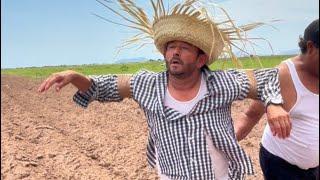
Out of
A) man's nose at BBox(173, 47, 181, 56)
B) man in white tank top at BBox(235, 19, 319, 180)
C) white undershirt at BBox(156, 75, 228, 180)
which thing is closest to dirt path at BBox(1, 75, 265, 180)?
man in white tank top at BBox(235, 19, 319, 180)

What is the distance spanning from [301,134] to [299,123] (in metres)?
0.07

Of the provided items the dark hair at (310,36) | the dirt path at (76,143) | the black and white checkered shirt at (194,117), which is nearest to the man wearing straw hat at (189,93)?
the black and white checkered shirt at (194,117)

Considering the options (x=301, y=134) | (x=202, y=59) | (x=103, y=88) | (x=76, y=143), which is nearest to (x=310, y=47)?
(x=301, y=134)

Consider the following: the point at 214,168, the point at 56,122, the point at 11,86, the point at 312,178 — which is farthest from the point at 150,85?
the point at 11,86

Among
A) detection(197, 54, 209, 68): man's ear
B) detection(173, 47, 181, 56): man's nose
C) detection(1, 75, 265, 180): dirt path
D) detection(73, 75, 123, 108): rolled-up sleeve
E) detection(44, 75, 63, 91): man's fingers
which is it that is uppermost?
detection(173, 47, 181, 56): man's nose

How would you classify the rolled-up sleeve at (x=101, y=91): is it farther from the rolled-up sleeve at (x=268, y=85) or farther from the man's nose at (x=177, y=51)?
the rolled-up sleeve at (x=268, y=85)

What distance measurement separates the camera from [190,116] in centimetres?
264

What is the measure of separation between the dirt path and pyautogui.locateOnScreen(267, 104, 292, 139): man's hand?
10.9 ft

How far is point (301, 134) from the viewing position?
8.75 feet

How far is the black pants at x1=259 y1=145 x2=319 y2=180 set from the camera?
2783 millimetres

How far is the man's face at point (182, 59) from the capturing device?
2.63 m

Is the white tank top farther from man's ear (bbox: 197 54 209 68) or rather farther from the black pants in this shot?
man's ear (bbox: 197 54 209 68)

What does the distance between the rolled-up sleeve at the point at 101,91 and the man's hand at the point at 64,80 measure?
0.11 feet

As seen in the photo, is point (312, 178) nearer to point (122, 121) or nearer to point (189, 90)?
point (189, 90)
